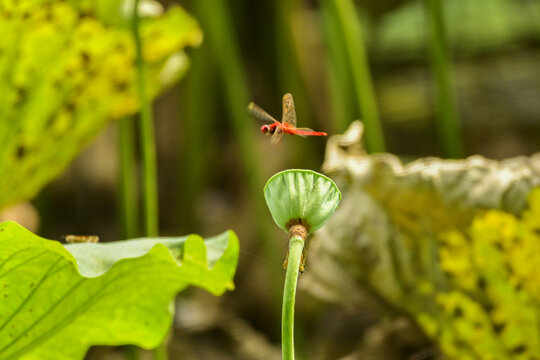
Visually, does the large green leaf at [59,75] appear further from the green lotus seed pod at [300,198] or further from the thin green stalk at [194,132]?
the thin green stalk at [194,132]

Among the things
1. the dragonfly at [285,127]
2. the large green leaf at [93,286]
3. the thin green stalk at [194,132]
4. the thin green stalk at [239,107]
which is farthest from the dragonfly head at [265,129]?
the thin green stalk at [194,132]

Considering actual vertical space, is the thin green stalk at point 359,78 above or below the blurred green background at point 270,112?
above

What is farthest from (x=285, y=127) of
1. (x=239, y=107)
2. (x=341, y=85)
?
(x=239, y=107)

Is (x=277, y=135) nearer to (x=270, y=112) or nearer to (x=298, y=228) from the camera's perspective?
(x=298, y=228)

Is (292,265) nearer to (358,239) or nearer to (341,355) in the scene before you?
(358,239)

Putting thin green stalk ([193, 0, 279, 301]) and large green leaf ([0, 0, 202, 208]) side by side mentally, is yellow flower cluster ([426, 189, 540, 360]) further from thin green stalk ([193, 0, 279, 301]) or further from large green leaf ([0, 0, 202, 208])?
thin green stalk ([193, 0, 279, 301])
